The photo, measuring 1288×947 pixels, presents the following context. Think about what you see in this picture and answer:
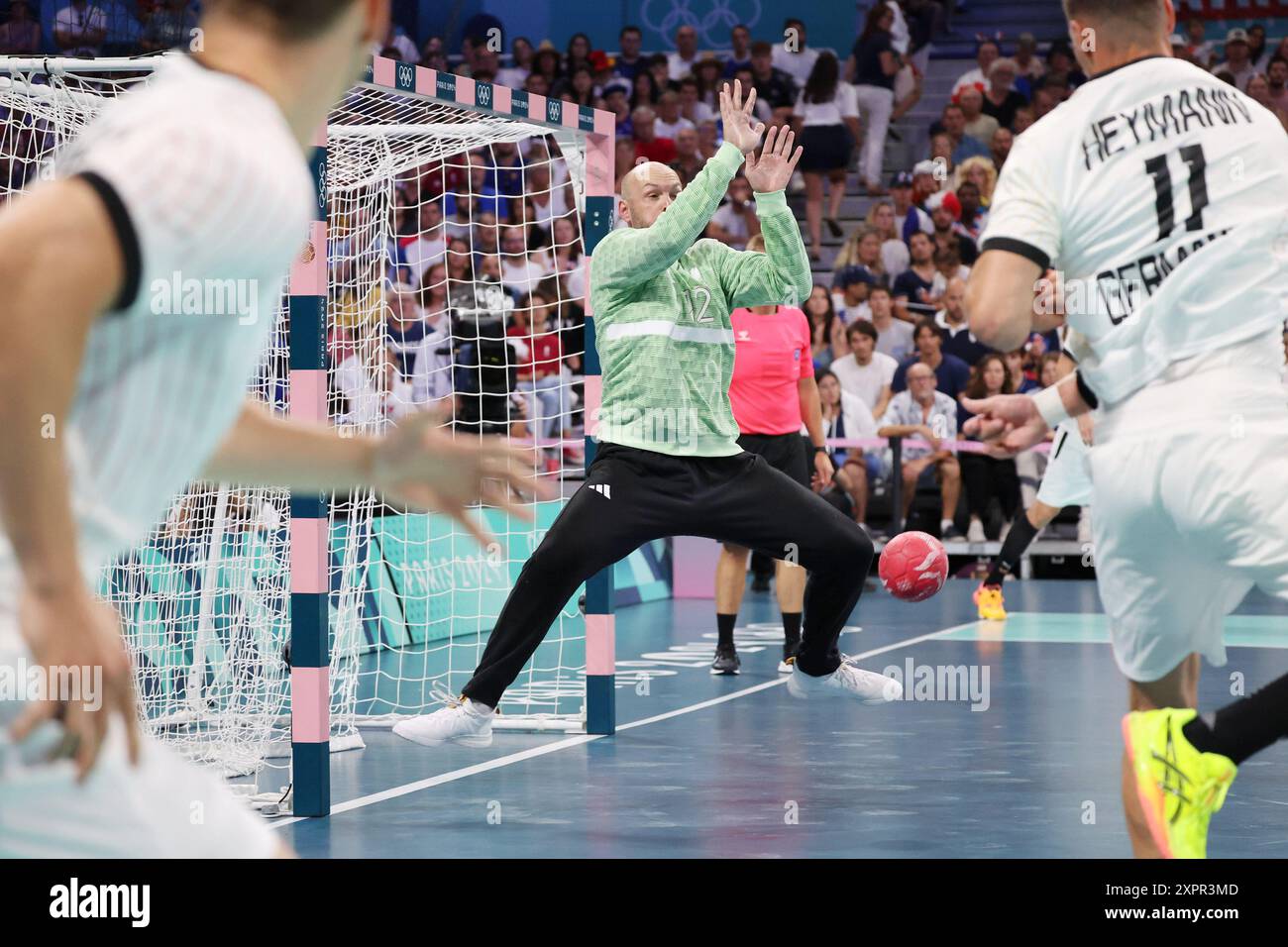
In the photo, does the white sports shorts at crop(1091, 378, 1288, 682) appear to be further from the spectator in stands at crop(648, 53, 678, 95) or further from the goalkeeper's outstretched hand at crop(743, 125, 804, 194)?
the spectator in stands at crop(648, 53, 678, 95)

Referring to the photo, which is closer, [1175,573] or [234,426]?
[234,426]

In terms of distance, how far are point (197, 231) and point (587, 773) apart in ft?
18.6

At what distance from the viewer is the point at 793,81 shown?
68.4ft

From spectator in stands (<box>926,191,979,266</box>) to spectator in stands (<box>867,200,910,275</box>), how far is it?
42cm

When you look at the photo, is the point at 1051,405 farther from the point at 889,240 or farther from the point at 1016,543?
the point at 889,240

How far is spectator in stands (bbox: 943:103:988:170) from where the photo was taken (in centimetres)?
1960

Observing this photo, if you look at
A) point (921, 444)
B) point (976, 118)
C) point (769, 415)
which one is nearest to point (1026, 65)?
point (976, 118)

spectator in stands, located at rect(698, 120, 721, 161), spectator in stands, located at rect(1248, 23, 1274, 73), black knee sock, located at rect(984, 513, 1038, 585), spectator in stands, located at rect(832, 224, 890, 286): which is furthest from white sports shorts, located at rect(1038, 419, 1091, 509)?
spectator in stands, located at rect(1248, 23, 1274, 73)

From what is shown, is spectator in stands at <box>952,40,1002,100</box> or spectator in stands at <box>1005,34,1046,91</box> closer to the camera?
spectator in stands at <box>952,40,1002,100</box>

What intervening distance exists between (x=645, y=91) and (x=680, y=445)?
1455 centimetres

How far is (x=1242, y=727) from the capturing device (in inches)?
148

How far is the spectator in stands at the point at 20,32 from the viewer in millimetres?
14766

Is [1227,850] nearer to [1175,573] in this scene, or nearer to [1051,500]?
[1175,573]

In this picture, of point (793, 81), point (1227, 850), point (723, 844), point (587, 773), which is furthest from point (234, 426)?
point (793, 81)
